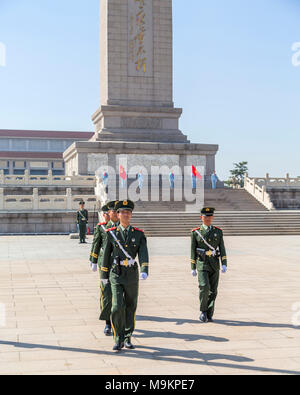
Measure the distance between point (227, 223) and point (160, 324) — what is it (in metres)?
17.6

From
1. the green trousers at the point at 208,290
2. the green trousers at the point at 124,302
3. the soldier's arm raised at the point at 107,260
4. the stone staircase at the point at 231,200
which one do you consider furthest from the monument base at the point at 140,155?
the green trousers at the point at 124,302

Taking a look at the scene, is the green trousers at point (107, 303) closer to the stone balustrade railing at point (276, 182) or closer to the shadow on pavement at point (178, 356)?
the shadow on pavement at point (178, 356)

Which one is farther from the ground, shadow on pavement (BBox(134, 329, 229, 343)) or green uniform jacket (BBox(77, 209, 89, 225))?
green uniform jacket (BBox(77, 209, 89, 225))

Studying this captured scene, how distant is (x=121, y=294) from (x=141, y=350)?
2.13 feet

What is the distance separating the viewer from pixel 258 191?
31109mm

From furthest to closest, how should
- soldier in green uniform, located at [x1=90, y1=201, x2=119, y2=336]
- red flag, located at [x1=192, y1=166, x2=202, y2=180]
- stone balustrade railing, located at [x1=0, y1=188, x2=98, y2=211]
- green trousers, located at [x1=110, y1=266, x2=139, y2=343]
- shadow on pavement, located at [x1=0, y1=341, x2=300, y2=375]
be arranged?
1. red flag, located at [x1=192, y1=166, x2=202, y2=180]
2. stone balustrade railing, located at [x1=0, y1=188, x2=98, y2=211]
3. soldier in green uniform, located at [x1=90, y1=201, x2=119, y2=336]
4. green trousers, located at [x1=110, y1=266, x2=139, y2=343]
5. shadow on pavement, located at [x1=0, y1=341, x2=300, y2=375]

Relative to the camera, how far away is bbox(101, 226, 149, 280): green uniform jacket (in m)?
6.33

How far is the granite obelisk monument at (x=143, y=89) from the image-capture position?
3616cm

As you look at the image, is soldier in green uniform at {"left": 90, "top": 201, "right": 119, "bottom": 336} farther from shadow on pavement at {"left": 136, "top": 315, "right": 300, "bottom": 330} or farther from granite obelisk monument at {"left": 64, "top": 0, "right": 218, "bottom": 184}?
granite obelisk monument at {"left": 64, "top": 0, "right": 218, "bottom": 184}

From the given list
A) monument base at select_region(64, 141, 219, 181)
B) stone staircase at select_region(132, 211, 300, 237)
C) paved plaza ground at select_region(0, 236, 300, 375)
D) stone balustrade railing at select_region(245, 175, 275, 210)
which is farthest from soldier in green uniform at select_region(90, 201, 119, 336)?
monument base at select_region(64, 141, 219, 181)

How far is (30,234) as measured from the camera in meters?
24.8

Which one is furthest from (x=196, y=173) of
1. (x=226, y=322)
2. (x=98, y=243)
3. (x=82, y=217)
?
(x=98, y=243)

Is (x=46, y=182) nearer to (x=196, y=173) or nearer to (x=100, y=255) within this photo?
(x=196, y=173)

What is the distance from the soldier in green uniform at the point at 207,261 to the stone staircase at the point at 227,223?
612 inches
